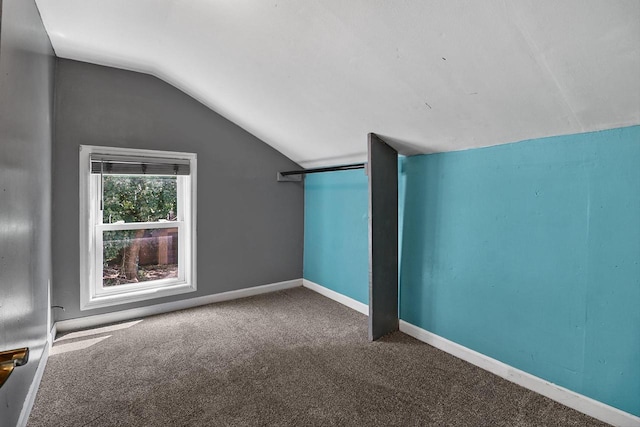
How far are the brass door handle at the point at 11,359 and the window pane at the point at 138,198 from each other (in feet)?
7.80

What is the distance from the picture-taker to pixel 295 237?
4004 mm

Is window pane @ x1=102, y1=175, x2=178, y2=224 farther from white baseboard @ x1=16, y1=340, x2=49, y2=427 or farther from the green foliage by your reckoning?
white baseboard @ x1=16, y1=340, x2=49, y2=427

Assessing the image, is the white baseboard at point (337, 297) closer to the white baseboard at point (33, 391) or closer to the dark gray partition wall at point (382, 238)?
the dark gray partition wall at point (382, 238)

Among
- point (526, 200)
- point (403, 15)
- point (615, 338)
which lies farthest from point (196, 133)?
point (615, 338)

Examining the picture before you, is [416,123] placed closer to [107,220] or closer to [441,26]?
[441,26]

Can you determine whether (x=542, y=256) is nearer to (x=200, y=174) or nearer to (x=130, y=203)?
(x=200, y=174)

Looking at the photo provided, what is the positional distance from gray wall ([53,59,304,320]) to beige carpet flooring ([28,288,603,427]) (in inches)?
29.0

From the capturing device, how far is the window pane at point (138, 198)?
299 cm

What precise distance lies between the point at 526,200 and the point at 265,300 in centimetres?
260

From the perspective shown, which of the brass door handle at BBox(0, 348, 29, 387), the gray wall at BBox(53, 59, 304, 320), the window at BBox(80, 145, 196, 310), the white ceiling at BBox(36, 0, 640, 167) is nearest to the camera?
the brass door handle at BBox(0, 348, 29, 387)

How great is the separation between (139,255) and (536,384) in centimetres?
332

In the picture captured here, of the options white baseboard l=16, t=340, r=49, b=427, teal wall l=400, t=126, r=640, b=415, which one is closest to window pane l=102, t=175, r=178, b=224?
white baseboard l=16, t=340, r=49, b=427

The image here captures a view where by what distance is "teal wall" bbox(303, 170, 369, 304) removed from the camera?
3.20 metres

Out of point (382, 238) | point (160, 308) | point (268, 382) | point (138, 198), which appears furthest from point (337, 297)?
point (138, 198)
